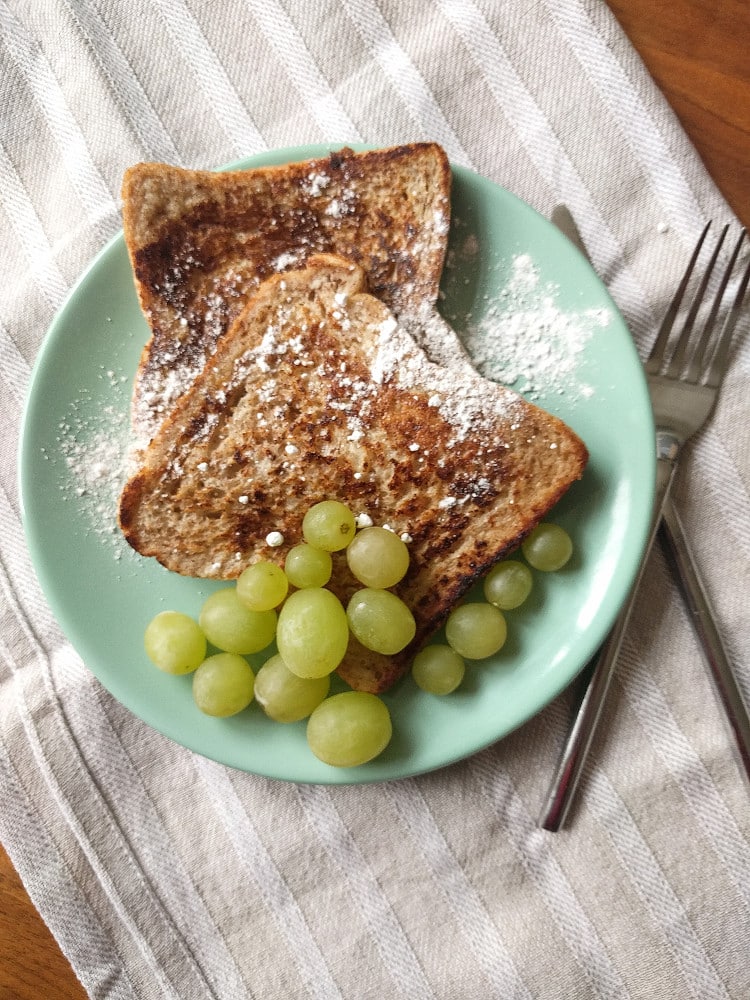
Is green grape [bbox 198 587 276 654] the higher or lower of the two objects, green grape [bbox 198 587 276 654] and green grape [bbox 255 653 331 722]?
the higher

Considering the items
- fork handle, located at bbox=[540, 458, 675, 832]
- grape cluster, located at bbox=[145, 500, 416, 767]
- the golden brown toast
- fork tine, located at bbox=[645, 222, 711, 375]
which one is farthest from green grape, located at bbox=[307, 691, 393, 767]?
fork tine, located at bbox=[645, 222, 711, 375]

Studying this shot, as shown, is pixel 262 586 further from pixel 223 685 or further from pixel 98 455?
pixel 98 455

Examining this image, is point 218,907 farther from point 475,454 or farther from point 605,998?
Answer: point 475,454

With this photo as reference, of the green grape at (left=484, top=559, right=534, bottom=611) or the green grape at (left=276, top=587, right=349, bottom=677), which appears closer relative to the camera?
the green grape at (left=276, top=587, right=349, bottom=677)

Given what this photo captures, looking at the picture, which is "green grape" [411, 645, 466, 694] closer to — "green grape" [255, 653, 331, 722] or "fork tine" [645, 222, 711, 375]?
"green grape" [255, 653, 331, 722]

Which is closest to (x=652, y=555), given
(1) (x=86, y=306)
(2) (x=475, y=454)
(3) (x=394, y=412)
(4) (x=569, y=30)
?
(2) (x=475, y=454)

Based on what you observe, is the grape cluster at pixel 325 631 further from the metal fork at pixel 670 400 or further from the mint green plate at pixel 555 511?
the metal fork at pixel 670 400

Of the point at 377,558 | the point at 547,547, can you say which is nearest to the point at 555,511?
the point at 547,547
